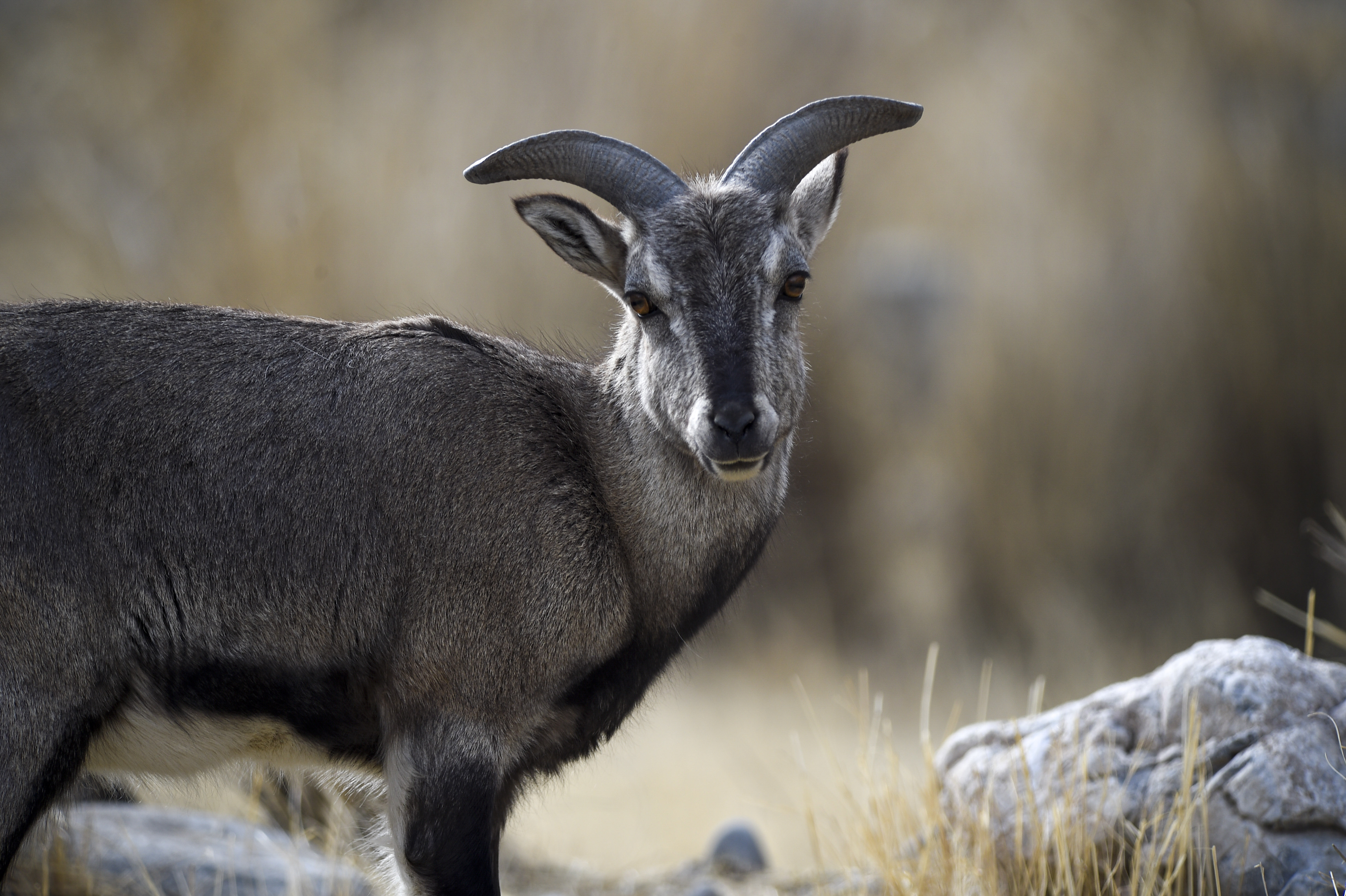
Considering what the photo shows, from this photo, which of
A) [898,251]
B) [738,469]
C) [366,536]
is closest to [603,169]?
[738,469]

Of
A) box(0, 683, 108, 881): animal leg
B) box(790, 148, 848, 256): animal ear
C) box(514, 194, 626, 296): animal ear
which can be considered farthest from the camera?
box(790, 148, 848, 256): animal ear

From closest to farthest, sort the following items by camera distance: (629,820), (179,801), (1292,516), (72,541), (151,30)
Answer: (72,541), (179,801), (629,820), (1292,516), (151,30)

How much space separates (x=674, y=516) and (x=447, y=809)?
5.09ft

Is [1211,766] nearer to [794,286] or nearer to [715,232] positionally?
[794,286]

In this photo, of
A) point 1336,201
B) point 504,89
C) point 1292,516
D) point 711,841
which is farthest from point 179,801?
point 1336,201

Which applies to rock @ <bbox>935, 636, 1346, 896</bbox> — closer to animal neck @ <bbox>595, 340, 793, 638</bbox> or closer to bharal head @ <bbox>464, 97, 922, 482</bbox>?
animal neck @ <bbox>595, 340, 793, 638</bbox>

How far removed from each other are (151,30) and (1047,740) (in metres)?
12.1

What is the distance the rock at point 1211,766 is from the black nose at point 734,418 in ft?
6.33

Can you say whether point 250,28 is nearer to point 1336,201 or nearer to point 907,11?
point 907,11

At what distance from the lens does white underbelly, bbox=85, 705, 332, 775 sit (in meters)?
4.79

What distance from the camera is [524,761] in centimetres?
510

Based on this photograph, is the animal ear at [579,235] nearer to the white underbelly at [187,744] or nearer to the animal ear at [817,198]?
the animal ear at [817,198]

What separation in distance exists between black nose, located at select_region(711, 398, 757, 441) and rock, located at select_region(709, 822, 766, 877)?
403 centimetres

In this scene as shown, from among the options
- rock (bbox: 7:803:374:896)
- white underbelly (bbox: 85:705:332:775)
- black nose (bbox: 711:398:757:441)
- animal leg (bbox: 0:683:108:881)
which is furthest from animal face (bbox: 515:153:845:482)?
rock (bbox: 7:803:374:896)
